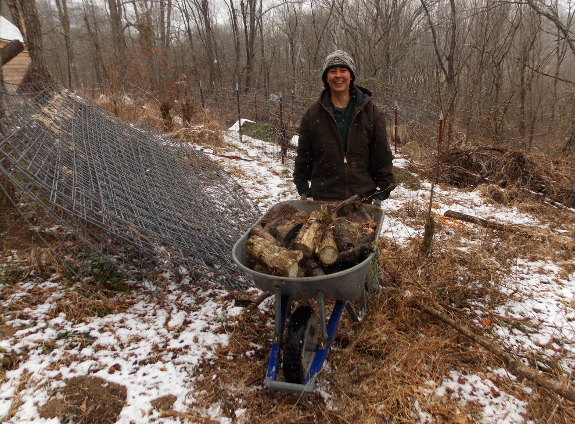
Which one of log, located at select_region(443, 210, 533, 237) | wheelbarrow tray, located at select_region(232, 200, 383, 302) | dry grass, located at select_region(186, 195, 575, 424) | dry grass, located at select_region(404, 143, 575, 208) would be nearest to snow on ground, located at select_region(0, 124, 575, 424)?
dry grass, located at select_region(186, 195, 575, 424)

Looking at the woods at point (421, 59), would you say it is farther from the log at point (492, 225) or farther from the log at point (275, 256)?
the log at point (275, 256)

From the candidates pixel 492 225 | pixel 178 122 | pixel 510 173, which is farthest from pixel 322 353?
pixel 178 122

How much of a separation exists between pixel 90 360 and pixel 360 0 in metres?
16.9

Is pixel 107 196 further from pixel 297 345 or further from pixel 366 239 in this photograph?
pixel 366 239

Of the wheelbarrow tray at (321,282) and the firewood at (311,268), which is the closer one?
the wheelbarrow tray at (321,282)

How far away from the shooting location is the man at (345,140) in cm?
286

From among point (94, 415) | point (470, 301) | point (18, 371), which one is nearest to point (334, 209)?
point (470, 301)

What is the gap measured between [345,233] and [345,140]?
966 millimetres

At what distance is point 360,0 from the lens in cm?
1541

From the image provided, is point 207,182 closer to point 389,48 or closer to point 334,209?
point 334,209

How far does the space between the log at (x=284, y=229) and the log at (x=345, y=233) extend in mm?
286

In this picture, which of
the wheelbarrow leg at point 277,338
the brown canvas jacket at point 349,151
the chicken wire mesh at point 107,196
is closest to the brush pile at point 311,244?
the wheelbarrow leg at point 277,338

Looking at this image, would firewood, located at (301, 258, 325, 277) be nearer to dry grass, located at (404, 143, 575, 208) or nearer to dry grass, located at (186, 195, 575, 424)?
dry grass, located at (186, 195, 575, 424)

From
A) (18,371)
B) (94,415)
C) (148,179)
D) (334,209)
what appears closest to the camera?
(94,415)
